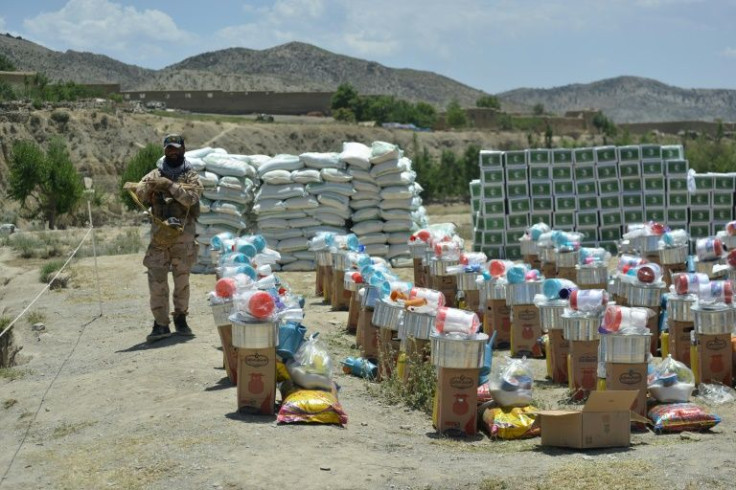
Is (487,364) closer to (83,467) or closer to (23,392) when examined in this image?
(83,467)

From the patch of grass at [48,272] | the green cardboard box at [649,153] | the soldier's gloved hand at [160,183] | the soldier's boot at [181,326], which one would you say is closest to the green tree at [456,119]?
the green cardboard box at [649,153]

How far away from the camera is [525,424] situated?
22.3 feet

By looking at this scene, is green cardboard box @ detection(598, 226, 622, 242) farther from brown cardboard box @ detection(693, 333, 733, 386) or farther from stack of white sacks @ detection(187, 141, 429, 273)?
brown cardboard box @ detection(693, 333, 733, 386)

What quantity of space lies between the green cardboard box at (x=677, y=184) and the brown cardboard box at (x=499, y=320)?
9297 mm

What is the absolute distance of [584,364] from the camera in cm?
797

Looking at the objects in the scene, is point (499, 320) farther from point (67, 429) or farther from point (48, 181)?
point (48, 181)

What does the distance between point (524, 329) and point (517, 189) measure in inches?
351

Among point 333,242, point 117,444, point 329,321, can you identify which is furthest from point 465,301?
point 117,444

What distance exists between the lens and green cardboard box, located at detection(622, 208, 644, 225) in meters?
18.9

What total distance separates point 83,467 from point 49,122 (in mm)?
48052

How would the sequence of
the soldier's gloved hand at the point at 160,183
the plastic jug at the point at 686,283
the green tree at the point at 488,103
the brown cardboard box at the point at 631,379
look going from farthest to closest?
the green tree at the point at 488,103, the soldier's gloved hand at the point at 160,183, the plastic jug at the point at 686,283, the brown cardboard box at the point at 631,379

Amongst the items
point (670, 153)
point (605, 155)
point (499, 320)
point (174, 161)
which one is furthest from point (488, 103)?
point (174, 161)

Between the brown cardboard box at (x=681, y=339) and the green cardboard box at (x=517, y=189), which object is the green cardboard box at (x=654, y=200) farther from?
the brown cardboard box at (x=681, y=339)

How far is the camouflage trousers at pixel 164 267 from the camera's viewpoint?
9.84 metres
